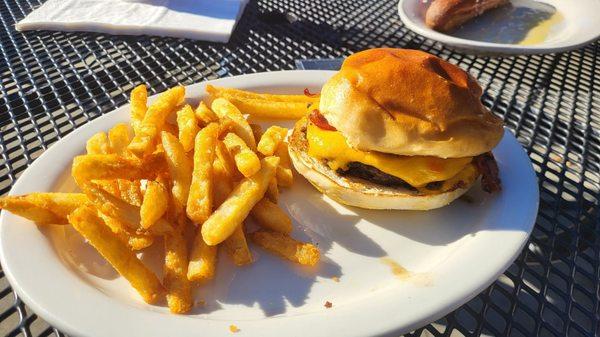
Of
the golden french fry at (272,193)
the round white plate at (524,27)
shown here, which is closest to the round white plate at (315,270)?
the golden french fry at (272,193)

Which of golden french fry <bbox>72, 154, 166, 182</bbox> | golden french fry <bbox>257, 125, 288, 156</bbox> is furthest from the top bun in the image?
golden french fry <bbox>72, 154, 166, 182</bbox>

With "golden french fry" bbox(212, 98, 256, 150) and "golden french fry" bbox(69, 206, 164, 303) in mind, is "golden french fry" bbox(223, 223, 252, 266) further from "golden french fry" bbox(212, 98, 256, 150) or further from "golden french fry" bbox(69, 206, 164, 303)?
"golden french fry" bbox(212, 98, 256, 150)

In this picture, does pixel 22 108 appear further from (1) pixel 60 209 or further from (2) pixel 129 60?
(1) pixel 60 209

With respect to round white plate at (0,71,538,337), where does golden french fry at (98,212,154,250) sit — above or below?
above

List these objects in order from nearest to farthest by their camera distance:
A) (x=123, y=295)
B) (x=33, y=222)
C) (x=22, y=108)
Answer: (x=123, y=295), (x=33, y=222), (x=22, y=108)

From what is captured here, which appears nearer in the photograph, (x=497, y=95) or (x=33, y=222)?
(x=33, y=222)

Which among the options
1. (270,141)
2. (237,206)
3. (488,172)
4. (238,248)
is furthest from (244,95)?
(488,172)

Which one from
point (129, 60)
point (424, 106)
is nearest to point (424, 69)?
point (424, 106)
